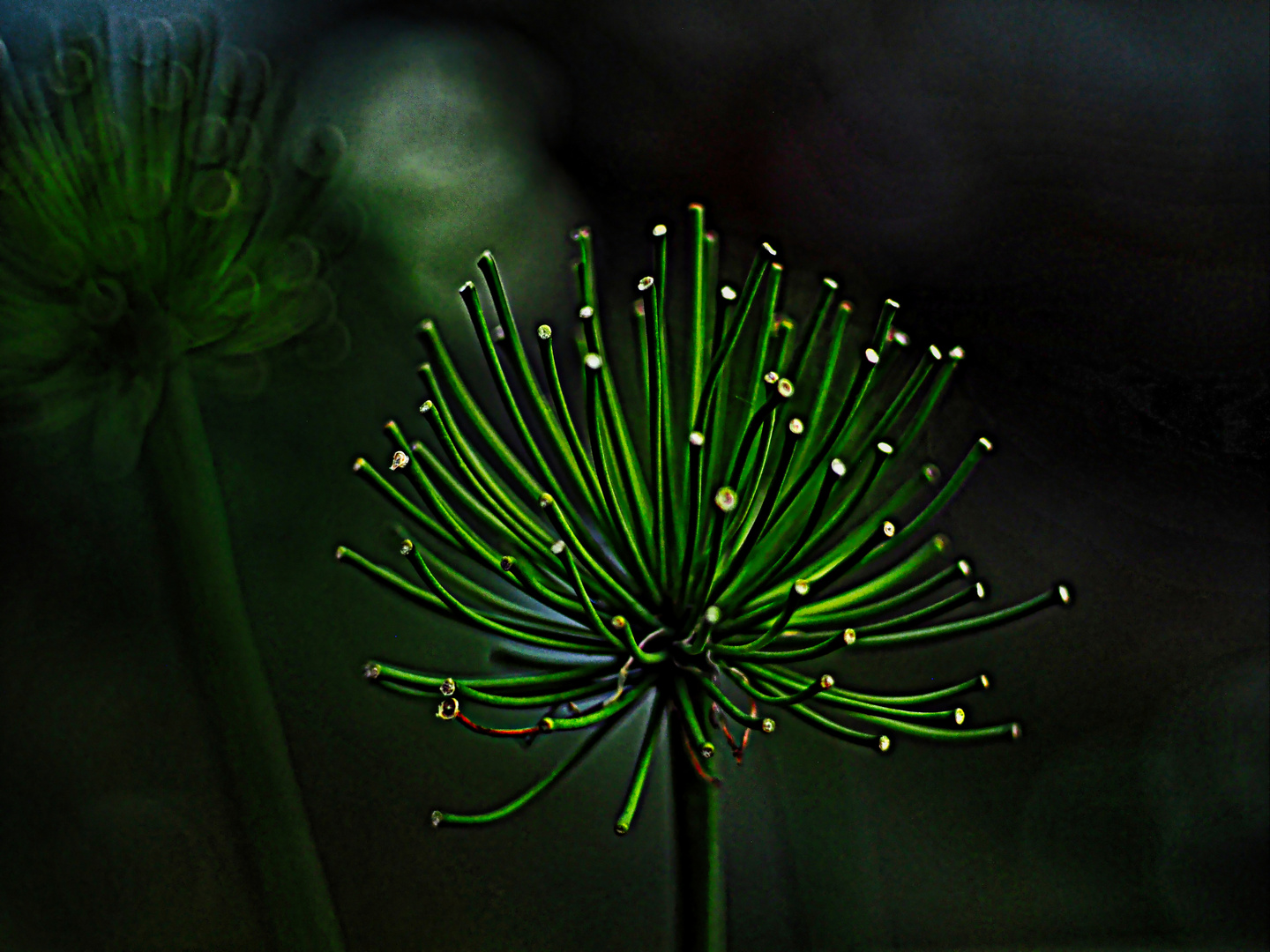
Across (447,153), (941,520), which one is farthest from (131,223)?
(941,520)

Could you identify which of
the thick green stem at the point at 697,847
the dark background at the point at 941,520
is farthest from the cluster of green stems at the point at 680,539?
the dark background at the point at 941,520

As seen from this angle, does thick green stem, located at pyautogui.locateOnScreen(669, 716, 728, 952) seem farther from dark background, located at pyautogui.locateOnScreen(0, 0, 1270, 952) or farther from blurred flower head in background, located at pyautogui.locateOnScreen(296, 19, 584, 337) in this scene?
blurred flower head in background, located at pyautogui.locateOnScreen(296, 19, 584, 337)

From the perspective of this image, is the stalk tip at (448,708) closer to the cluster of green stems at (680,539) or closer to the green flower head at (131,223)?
the cluster of green stems at (680,539)

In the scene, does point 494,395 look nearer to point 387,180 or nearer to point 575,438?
point 387,180

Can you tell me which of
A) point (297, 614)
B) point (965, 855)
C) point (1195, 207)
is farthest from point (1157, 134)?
point (297, 614)

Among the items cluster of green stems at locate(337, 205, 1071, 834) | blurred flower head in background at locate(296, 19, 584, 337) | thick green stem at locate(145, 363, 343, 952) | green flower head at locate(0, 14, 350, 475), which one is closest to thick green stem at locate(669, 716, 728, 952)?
cluster of green stems at locate(337, 205, 1071, 834)
